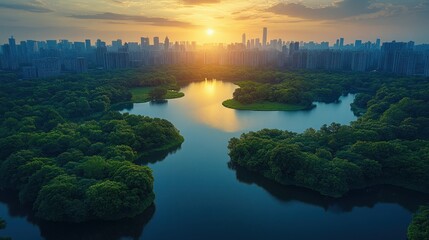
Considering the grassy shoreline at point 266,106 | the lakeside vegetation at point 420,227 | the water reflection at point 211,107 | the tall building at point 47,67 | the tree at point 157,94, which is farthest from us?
the tall building at point 47,67

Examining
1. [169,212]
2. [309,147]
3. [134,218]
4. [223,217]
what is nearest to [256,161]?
[309,147]

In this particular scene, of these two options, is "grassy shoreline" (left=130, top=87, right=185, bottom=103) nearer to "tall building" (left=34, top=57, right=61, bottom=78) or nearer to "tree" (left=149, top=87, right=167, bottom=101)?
"tree" (left=149, top=87, right=167, bottom=101)

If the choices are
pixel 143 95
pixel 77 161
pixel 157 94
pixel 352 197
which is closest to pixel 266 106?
pixel 157 94

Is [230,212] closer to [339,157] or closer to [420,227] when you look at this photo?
[339,157]

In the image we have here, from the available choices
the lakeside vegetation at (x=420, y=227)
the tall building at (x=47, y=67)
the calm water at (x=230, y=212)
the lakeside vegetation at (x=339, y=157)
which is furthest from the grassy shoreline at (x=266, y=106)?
the tall building at (x=47, y=67)

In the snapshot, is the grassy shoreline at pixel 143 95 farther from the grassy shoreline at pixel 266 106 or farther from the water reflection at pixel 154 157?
the water reflection at pixel 154 157

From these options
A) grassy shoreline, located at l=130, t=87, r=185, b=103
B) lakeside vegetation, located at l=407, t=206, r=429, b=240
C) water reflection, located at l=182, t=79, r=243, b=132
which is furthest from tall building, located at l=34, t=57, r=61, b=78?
lakeside vegetation, located at l=407, t=206, r=429, b=240
